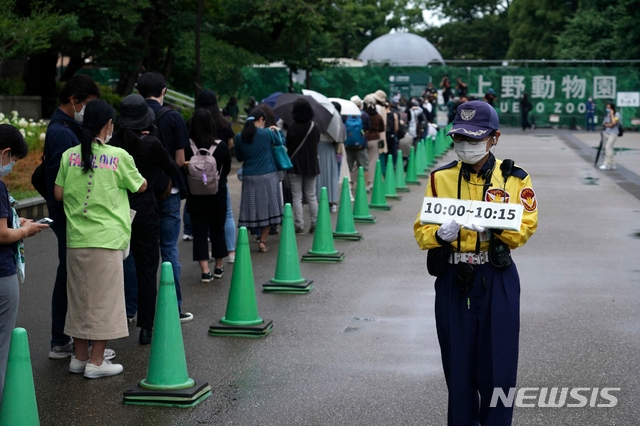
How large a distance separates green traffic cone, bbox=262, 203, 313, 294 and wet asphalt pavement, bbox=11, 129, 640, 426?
0.13 m

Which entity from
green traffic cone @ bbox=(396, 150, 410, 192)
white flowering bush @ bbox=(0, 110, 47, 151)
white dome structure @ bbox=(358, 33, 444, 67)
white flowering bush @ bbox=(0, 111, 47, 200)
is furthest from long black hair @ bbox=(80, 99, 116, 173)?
white dome structure @ bbox=(358, 33, 444, 67)

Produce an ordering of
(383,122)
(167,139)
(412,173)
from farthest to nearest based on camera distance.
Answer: (412,173) → (383,122) → (167,139)

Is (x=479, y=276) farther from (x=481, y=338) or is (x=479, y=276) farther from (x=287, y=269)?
(x=287, y=269)

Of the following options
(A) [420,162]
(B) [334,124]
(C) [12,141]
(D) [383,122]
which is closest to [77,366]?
(C) [12,141]

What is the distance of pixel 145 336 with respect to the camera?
7453mm

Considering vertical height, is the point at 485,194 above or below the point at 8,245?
above

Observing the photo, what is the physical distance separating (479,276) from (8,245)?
2.45 metres

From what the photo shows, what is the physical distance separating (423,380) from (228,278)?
156 inches

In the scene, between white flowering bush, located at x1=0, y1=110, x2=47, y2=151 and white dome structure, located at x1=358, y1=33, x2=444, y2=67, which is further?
white dome structure, located at x1=358, y1=33, x2=444, y2=67

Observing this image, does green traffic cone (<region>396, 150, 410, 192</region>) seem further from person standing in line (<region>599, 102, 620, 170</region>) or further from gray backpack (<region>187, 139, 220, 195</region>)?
gray backpack (<region>187, 139, 220, 195</region>)

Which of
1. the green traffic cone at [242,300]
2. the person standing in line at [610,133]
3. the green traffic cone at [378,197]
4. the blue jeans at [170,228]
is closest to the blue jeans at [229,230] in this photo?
the blue jeans at [170,228]

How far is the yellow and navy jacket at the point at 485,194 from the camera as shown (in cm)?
458

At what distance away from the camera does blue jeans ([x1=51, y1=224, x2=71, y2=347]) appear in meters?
6.79

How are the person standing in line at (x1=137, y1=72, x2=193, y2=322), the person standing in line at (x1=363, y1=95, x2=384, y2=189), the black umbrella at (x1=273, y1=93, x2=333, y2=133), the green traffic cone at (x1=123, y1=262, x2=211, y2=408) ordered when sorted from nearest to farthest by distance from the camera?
1. the green traffic cone at (x1=123, y1=262, x2=211, y2=408)
2. the person standing in line at (x1=137, y1=72, x2=193, y2=322)
3. the black umbrella at (x1=273, y1=93, x2=333, y2=133)
4. the person standing in line at (x1=363, y1=95, x2=384, y2=189)
